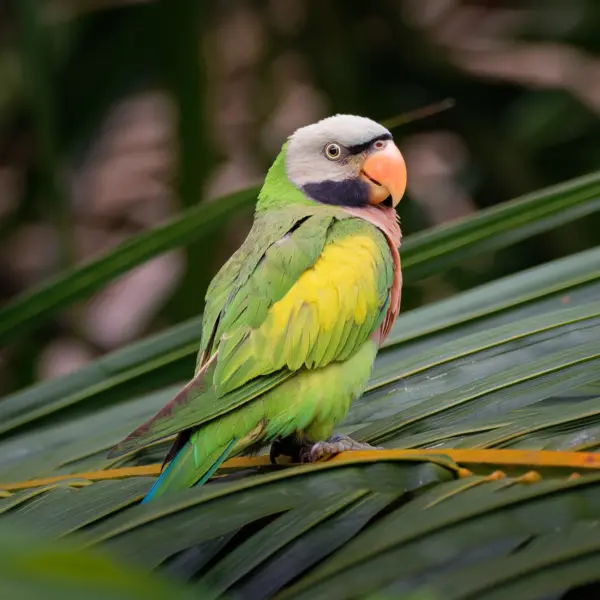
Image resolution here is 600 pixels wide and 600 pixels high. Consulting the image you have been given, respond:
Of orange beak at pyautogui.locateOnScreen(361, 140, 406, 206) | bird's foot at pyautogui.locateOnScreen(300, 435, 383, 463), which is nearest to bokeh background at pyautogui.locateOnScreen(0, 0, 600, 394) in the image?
orange beak at pyautogui.locateOnScreen(361, 140, 406, 206)

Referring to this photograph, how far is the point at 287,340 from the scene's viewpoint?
44.9 inches

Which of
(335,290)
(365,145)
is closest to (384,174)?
(365,145)

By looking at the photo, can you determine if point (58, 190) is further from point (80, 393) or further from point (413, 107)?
point (413, 107)

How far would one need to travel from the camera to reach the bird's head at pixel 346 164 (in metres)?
1.45

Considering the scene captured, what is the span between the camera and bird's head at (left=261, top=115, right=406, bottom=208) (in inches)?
56.9

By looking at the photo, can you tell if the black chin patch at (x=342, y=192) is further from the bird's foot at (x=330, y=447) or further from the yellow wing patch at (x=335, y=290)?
the bird's foot at (x=330, y=447)

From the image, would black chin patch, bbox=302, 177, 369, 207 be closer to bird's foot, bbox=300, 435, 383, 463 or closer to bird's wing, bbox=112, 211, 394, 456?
bird's wing, bbox=112, 211, 394, 456

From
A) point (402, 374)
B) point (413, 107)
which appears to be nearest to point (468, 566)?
point (402, 374)

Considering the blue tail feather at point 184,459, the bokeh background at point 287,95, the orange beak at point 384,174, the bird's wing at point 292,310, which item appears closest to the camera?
the blue tail feather at point 184,459

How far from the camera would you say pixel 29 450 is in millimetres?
1181

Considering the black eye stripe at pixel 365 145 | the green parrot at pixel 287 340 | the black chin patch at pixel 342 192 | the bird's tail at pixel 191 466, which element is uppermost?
the black eye stripe at pixel 365 145

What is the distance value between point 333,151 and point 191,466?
2.17ft

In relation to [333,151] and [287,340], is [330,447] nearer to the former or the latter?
[287,340]

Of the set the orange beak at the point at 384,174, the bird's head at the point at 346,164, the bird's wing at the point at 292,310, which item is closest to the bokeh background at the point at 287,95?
Answer: the bird's head at the point at 346,164
